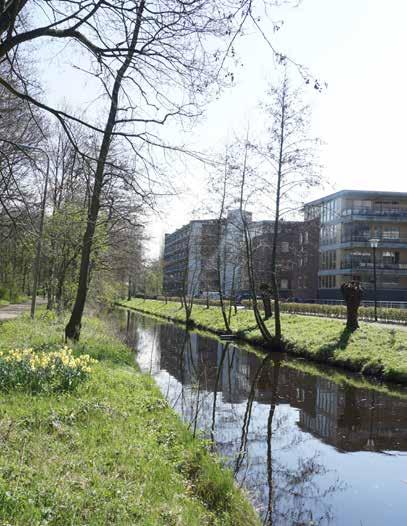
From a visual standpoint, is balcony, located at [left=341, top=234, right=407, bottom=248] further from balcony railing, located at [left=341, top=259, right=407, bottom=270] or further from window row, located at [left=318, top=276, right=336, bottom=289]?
window row, located at [left=318, top=276, right=336, bottom=289]

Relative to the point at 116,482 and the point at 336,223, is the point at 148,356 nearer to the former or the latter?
the point at 116,482

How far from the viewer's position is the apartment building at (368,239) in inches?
2398

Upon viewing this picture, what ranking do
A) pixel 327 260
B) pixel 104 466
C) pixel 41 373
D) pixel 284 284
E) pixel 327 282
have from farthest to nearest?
pixel 284 284 < pixel 327 260 < pixel 327 282 < pixel 41 373 < pixel 104 466

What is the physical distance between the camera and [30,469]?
4.72 meters

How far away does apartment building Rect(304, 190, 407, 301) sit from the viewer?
200 ft

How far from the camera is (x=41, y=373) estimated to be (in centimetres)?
848

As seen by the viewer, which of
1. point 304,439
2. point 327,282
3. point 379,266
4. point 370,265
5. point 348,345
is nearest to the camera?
point 304,439

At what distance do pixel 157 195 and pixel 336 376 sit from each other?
11565mm

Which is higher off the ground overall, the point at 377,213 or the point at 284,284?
the point at 377,213

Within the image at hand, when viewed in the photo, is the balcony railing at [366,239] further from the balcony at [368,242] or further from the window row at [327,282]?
the window row at [327,282]

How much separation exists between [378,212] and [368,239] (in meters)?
3.37

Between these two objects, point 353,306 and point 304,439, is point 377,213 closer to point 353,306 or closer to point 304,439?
point 353,306

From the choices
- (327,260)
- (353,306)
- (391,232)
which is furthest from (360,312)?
(327,260)

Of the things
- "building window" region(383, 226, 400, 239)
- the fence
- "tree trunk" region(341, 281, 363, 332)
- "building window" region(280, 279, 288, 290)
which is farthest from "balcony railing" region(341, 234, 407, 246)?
"tree trunk" region(341, 281, 363, 332)
